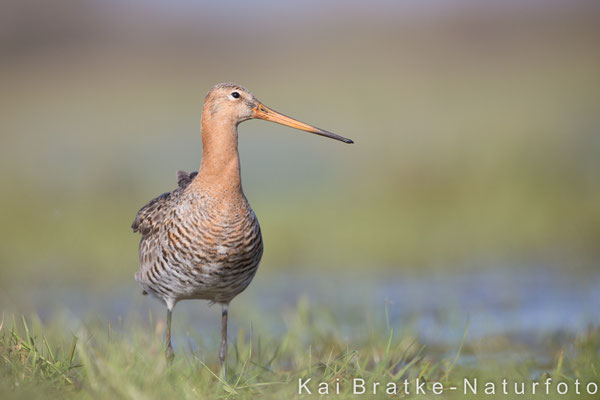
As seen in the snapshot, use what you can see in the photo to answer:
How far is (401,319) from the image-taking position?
724cm

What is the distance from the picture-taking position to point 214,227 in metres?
5.22

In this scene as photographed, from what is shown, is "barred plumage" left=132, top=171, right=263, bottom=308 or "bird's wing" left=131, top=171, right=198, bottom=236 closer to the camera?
"barred plumage" left=132, top=171, right=263, bottom=308

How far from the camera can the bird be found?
5.23m

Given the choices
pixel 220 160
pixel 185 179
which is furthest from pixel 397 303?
pixel 220 160

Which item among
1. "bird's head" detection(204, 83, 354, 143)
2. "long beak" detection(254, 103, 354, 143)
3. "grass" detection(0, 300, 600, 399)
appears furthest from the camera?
"long beak" detection(254, 103, 354, 143)

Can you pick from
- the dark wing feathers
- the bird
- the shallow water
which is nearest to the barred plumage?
the bird

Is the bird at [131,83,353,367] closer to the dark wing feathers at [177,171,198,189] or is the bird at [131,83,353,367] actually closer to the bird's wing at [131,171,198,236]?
the bird's wing at [131,171,198,236]

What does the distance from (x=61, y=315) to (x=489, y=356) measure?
3.24 metres

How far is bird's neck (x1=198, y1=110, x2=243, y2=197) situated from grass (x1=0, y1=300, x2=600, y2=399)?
92cm

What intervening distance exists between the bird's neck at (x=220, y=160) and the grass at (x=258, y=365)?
3.01ft

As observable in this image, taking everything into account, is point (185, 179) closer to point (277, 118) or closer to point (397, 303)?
point (277, 118)

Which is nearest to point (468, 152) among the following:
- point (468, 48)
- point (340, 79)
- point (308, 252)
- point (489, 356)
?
point (308, 252)

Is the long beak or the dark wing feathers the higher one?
the long beak

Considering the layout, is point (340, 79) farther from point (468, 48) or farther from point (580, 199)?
point (580, 199)
